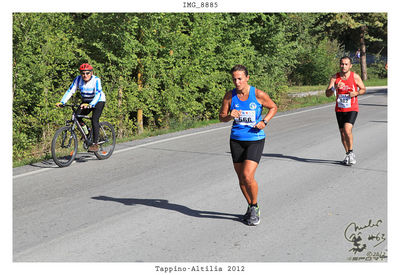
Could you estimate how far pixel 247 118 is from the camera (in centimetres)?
595

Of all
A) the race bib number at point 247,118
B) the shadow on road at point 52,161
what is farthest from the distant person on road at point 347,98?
the shadow on road at point 52,161

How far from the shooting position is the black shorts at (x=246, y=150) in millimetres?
6016

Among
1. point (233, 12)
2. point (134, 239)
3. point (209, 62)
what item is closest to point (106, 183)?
point (134, 239)

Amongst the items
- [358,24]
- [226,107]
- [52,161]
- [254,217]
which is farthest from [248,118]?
[358,24]

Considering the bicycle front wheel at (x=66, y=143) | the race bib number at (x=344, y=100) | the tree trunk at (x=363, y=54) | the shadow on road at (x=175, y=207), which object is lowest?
the shadow on road at (x=175, y=207)

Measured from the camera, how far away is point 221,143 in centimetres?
1191

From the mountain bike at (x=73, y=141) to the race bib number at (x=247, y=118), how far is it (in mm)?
4468

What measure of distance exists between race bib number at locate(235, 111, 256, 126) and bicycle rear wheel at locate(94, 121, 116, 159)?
4.75m

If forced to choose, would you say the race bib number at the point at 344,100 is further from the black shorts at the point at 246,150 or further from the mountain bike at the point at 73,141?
the mountain bike at the point at 73,141

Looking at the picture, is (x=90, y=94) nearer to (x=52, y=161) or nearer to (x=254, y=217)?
(x=52, y=161)

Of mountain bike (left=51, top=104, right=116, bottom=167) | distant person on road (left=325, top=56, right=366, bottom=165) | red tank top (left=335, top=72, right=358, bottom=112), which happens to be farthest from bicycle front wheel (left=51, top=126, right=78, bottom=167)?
red tank top (left=335, top=72, right=358, bottom=112)

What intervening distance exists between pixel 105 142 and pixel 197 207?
4.03 metres

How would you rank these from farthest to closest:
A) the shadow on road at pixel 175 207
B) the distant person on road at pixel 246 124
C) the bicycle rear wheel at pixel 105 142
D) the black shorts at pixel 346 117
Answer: the bicycle rear wheel at pixel 105 142 → the black shorts at pixel 346 117 → the shadow on road at pixel 175 207 → the distant person on road at pixel 246 124

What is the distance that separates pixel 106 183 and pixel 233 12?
12202mm
